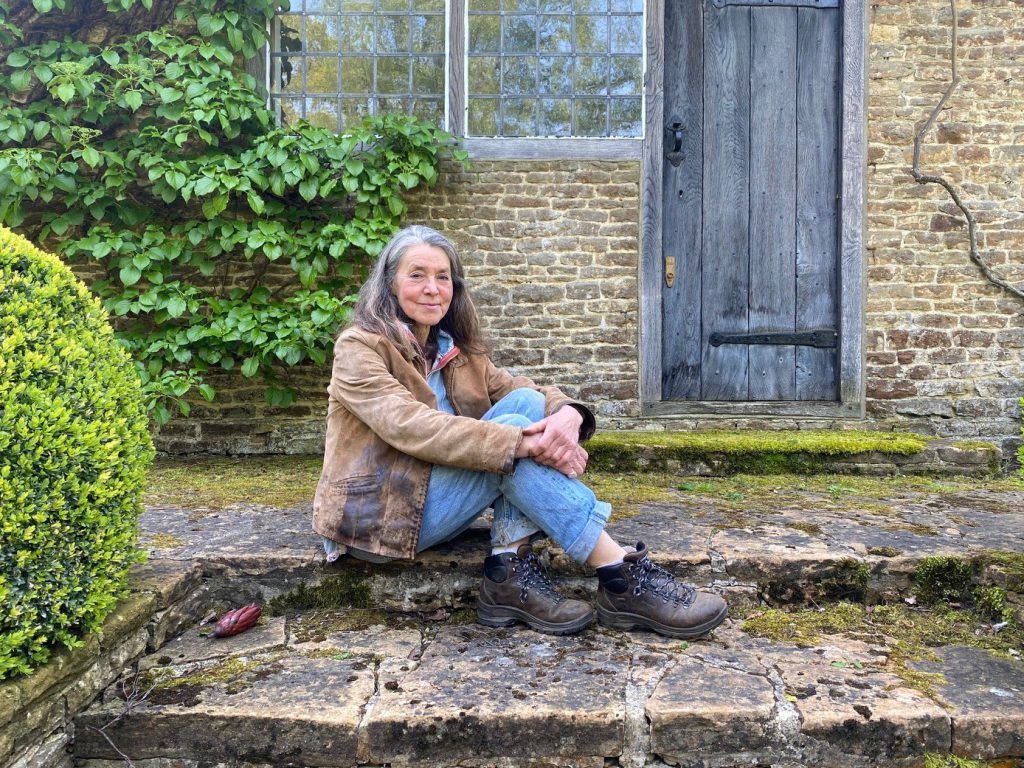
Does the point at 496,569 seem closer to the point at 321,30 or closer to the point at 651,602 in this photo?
the point at 651,602

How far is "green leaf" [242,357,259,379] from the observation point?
4422 mm

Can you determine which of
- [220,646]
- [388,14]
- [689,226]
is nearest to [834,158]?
[689,226]

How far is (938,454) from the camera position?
4.50m

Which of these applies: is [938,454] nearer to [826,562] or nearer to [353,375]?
[826,562]

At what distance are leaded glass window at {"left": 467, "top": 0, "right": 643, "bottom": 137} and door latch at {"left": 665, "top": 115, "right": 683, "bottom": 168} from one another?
0.27m

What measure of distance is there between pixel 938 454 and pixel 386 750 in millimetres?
3881

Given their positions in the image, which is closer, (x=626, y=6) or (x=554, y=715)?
(x=554, y=715)

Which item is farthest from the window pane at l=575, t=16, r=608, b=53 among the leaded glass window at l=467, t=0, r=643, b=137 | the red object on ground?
the red object on ground

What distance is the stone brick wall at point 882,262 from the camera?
187 inches

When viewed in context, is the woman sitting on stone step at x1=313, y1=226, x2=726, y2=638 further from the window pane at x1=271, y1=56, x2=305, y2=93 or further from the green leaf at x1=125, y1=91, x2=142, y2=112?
the window pane at x1=271, y1=56, x2=305, y2=93

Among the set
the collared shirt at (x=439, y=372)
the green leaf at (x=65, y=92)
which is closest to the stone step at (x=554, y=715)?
the collared shirt at (x=439, y=372)

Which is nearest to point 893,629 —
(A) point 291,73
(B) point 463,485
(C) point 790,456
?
(B) point 463,485

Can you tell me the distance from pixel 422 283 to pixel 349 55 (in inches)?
119

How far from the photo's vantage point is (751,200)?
5016 millimetres
